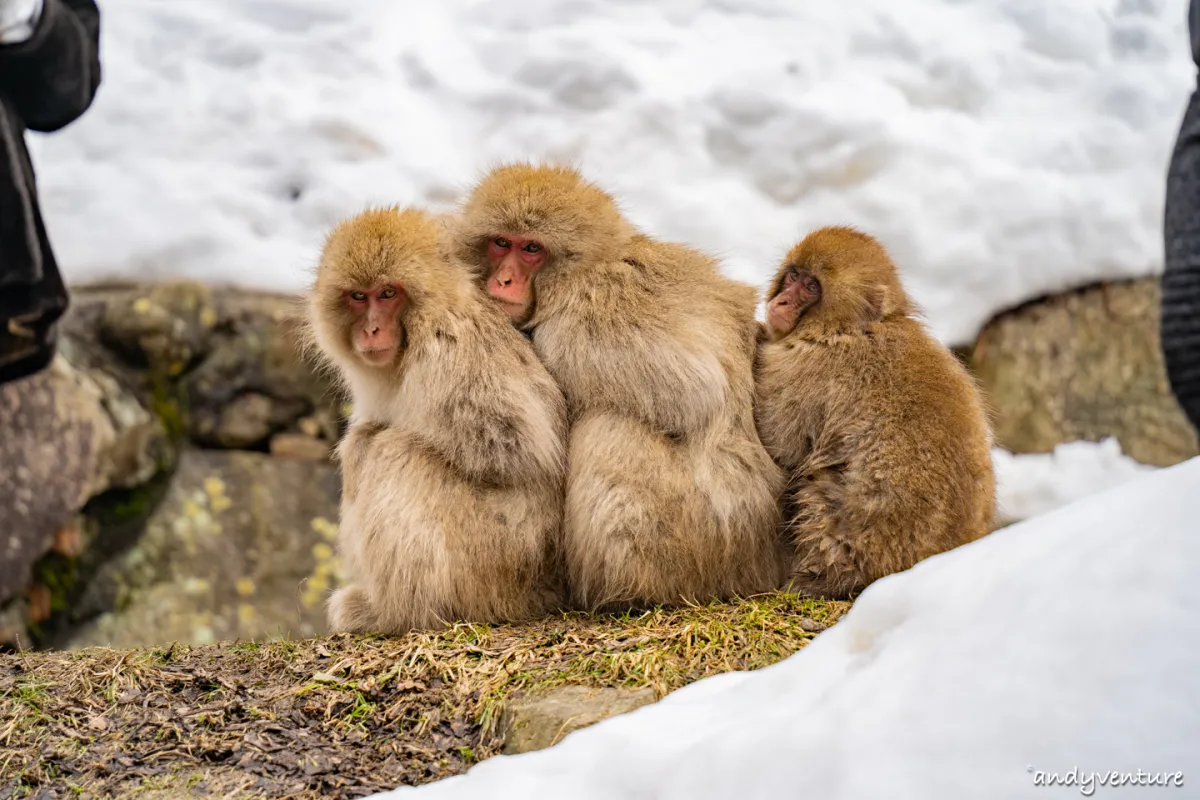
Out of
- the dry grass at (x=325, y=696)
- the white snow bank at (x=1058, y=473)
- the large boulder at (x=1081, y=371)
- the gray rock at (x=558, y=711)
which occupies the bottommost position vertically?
the white snow bank at (x=1058, y=473)

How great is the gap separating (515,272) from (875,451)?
4.36 ft

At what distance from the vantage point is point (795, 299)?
13.3 ft

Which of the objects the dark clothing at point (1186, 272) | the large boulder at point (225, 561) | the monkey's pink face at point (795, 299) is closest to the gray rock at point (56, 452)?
the large boulder at point (225, 561)

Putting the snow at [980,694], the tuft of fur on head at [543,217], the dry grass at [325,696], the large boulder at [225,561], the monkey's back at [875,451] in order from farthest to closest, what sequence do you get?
the large boulder at [225,561], the tuft of fur on head at [543,217], the monkey's back at [875,451], the dry grass at [325,696], the snow at [980,694]

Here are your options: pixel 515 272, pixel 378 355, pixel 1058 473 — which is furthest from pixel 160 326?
pixel 1058 473

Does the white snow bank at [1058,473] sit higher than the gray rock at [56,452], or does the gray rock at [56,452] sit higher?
the gray rock at [56,452]

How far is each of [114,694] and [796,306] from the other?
252 cm

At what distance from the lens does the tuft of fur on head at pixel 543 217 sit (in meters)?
3.90

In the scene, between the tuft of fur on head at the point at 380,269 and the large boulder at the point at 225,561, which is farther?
the large boulder at the point at 225,561

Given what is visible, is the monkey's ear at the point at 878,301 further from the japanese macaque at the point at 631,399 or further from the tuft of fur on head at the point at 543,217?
the tuft of fur on head at the point at 543,217

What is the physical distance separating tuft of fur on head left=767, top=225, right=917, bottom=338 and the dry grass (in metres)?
0.95

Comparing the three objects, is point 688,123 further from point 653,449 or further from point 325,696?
point 325,696

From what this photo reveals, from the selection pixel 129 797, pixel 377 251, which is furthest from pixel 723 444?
pixel 129 797

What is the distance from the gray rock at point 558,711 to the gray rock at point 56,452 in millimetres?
3903
